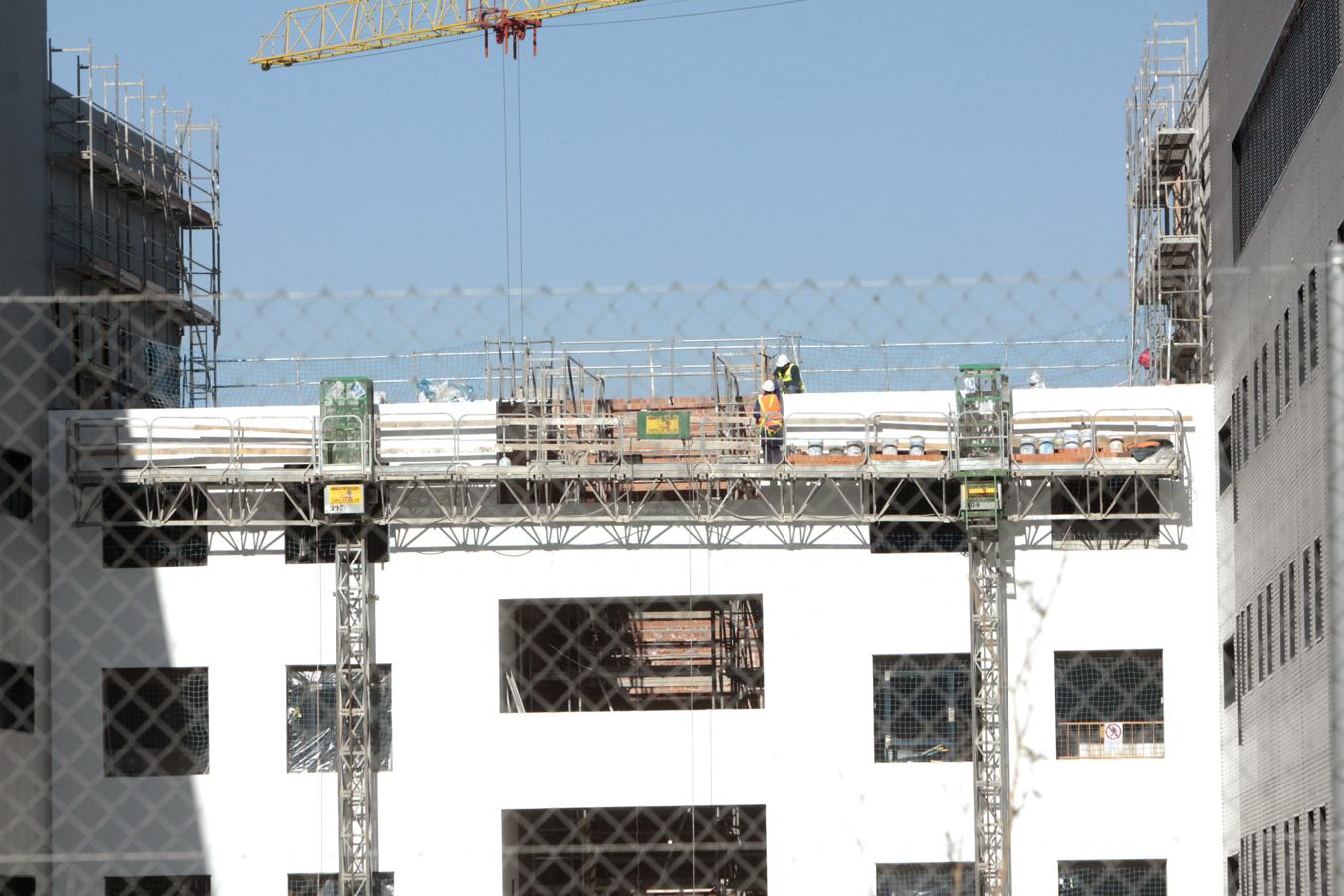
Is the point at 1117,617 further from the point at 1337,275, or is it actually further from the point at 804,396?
the point at 1337,275

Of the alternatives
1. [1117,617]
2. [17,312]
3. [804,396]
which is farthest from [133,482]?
[1117,617]

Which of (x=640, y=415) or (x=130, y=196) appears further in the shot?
(x=130, y=196)

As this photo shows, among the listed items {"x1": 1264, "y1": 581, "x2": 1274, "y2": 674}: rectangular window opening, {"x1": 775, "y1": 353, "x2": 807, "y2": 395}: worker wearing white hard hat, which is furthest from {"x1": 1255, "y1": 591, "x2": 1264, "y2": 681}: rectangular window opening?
{"x1": 775, "y1": 353, "x2": 807, "y2": 395}: worker wearing white hard hat

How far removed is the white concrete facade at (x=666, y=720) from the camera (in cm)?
2461

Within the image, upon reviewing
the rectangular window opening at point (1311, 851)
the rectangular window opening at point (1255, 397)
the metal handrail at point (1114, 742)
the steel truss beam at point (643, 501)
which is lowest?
the rectangular window opening at point (1311, 851)

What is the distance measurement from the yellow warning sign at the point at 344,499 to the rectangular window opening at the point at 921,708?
6571 millimetres

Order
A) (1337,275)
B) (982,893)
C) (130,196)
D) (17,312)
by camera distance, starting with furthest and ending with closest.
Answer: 1. (130,196)
2. (982,893)
3. (17,312)
4. (1337,275)

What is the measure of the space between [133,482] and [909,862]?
34.8 ft

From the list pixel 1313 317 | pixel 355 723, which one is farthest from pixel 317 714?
pixel 1313 317

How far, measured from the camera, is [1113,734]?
2481cm

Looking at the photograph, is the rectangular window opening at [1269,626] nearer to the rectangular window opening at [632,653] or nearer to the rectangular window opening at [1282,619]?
the rectangular window opening at [1282,619]

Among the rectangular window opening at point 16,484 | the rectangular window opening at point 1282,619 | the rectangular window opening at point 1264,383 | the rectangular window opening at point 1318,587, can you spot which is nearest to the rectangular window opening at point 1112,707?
the rectangular window opening at point 1282,619

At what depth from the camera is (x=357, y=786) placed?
24938 millimetres

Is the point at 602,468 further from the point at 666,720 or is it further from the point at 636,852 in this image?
the point at 636,852
